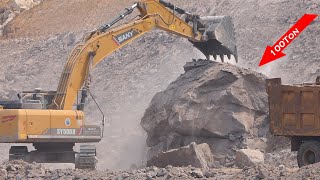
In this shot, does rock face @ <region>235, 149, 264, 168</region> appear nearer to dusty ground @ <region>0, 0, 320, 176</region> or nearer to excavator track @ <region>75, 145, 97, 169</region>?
dusty ground @ <region>0, 0, 320, 176</region>

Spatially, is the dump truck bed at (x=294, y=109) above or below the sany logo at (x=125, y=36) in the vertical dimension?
below

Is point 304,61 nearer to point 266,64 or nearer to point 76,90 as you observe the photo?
point 266,64

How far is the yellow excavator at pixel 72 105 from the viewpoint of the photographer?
61.1 ft

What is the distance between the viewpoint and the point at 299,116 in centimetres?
1673

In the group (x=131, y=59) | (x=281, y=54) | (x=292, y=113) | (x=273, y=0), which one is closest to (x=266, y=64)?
(x=281, y=54)

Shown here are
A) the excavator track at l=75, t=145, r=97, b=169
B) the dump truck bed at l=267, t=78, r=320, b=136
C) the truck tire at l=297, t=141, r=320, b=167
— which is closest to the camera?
the dump truck bed at l=267, t=78, r=320, b=136

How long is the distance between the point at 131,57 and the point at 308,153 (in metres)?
16.9

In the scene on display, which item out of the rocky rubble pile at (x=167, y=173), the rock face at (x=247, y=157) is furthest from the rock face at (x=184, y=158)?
the rocky rubble pile at (x=167, y=173)

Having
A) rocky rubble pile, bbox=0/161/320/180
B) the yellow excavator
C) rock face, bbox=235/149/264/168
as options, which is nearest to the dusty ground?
rock face, bbox=235/149/264/168

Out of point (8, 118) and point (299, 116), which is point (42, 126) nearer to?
point (8, 118)

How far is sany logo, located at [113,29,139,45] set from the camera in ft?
69.5

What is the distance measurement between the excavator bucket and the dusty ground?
3216 mm

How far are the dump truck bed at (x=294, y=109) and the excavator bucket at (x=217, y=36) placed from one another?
5846mm

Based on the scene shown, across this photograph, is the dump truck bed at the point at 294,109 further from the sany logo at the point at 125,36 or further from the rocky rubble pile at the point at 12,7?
the rocky rubble pile at the point at 12,7
